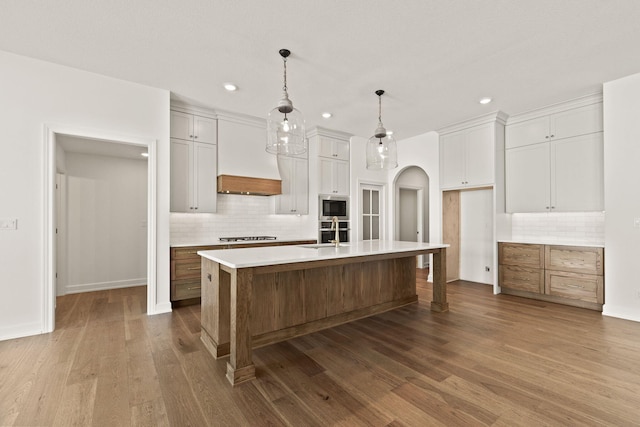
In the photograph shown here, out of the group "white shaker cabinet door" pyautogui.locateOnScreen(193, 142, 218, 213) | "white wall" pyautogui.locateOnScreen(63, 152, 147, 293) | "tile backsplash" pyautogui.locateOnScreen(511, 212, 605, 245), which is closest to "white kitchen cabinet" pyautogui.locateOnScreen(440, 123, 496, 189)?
"tile backsplash" pyautogui.locateOnScreen(511, 212, 605, 245)

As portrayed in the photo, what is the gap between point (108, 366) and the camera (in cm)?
239

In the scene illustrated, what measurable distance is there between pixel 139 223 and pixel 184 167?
192cm

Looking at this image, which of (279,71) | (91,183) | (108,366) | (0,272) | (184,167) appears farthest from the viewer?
(91,183)

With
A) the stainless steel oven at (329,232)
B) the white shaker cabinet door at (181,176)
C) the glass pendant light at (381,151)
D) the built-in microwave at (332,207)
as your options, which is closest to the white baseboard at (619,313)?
the glass pendant light at (381,151)

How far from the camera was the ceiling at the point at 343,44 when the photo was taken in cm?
241

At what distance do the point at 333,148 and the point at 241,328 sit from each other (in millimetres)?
4231

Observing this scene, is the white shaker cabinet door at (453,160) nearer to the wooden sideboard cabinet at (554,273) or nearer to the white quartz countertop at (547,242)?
the white quartz countertop at (547,242)

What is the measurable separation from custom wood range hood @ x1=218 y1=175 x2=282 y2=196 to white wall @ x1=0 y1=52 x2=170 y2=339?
1.64 metres

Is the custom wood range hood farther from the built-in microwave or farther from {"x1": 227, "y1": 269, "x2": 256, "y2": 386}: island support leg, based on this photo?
{"x1": 227, "y1": 269, "x2": 256, "y2": 386}: island support leg

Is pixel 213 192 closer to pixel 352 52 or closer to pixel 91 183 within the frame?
pixel 91 183

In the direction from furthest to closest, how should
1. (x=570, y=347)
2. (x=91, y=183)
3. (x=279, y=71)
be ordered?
1. (x=91, y=183)
2. (x=279, y=71)
3. (x=570, y=347)

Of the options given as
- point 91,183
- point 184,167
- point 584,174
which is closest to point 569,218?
point 584,174

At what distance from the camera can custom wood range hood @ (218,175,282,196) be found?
456cm

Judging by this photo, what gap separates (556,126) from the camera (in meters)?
4.36
